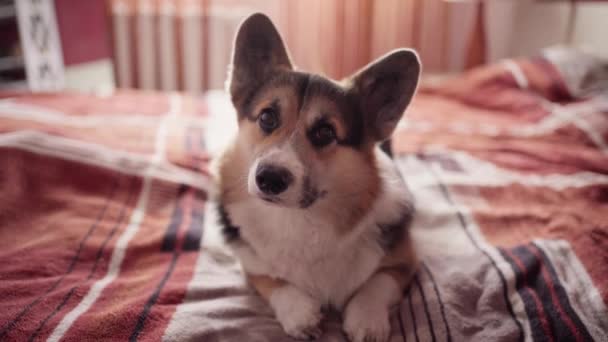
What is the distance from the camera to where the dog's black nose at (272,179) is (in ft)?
3.34

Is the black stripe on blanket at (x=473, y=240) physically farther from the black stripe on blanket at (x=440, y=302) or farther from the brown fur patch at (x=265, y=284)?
the brown fur patch at (x=265, y=284)

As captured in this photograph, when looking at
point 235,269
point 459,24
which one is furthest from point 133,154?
point 459,24

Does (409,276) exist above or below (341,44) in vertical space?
below

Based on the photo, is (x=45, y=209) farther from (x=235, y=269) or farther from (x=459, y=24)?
(x=459, y=24)

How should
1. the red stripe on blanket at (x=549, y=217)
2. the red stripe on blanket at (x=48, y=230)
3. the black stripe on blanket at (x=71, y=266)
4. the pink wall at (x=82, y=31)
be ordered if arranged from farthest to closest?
the pink wall at (x=82, y=31)
the red stripe on blanket at (x=549, y=217)
the red stripe on blanket at (x=48, y=230)
the black stripe on blanket at (x=71, y=266)

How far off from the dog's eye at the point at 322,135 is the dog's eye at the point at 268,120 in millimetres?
110

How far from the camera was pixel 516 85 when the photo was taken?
8.41 ft

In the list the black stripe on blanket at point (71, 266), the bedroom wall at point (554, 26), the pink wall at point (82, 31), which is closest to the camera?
the black stripe on blanket at point (71, 266)

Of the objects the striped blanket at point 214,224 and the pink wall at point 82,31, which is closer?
the striped blanket at point 214,224

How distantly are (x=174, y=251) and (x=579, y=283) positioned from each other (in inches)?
44.6

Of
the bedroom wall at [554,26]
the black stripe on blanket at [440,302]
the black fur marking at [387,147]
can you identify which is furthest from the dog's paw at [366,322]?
the bedroom wall at [554,26]

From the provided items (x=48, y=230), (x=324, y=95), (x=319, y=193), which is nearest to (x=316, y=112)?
(x=324, y=95)

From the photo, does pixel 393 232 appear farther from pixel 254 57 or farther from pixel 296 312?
pixel 254 57

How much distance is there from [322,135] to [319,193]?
0.56 feet
